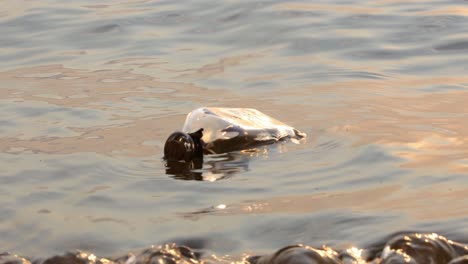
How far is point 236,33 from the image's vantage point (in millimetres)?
8625

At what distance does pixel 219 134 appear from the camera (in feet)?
18.9

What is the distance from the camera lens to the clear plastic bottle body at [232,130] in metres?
5.76

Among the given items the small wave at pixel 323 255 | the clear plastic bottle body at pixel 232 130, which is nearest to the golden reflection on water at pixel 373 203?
the small wave at pixel 323 255

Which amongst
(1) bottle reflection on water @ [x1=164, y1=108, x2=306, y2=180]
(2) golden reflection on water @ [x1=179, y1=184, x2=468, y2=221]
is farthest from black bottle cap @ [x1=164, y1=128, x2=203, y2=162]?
(2) golden reflection on water @ [x1=179, y1=184, x2=468, y2=221]

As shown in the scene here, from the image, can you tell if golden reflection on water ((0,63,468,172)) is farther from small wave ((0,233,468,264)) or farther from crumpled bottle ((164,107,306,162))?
small wave ((0,233,468,264))

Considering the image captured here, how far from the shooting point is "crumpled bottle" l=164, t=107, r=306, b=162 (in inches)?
220

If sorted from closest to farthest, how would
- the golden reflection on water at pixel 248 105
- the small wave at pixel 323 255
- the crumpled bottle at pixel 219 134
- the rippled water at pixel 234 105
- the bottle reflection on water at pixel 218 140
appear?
1. the small wave at pixel 323 255
2. the rippled water at pixel 234 105
3. the bottle reflection on water at pixel 218 140
4. the crumpled bottle at pixel 219 134
5. the golden reflection on water at pixel 248 105

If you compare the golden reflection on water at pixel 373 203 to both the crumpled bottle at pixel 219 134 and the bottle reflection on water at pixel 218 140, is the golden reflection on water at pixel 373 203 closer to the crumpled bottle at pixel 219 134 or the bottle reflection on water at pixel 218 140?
the bottle reflection on water at pixel 218 140

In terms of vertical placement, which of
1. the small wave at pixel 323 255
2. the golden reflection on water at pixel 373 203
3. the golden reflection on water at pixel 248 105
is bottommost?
the golden reflection on water at pixel 248 105

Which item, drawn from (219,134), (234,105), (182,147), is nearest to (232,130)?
(219,134)

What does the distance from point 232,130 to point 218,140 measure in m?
0.10

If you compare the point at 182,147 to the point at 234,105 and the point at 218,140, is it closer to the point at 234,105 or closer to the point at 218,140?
the point at 218,140

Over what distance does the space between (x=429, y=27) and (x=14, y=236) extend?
4.78 m

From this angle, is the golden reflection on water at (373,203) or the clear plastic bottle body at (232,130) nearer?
the golden reflection on water at (373,203)
